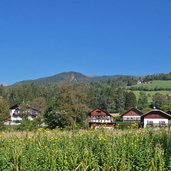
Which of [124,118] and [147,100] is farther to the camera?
[147,100]

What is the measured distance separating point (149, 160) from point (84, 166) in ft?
4.37

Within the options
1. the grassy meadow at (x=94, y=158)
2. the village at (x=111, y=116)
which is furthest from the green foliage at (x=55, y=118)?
the grassy meadow at (x=94, y=158)

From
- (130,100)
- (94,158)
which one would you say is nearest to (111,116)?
(130,100)

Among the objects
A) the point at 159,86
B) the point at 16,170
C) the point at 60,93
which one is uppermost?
the point at 159,86

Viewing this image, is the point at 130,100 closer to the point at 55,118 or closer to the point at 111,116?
the point at 111,116

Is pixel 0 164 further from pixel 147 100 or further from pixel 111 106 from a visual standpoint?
pixel 147 100

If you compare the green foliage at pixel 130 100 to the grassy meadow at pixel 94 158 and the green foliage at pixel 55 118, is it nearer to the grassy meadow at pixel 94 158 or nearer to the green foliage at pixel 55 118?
the green foliage at pixel 55 118

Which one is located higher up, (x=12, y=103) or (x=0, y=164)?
(x=12, y=103)

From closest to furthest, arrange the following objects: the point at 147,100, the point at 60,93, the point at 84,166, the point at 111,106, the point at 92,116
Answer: the point at 84,166 < the point at 60,93 < the point at 92,116 < the point at 111,106 < the point at 147,100

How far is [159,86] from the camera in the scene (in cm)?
19050

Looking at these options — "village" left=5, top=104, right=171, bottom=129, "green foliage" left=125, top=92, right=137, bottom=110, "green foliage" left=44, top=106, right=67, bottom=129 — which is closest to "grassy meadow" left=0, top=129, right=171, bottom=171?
"green foliage" left=44, top=106, right=67, bottom=129

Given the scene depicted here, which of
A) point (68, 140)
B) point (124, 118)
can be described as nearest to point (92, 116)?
point (124, 118)

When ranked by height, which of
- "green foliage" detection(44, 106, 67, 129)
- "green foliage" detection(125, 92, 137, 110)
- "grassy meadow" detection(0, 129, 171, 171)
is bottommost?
"grassy meadow" detection(0, 129, 171, 171)

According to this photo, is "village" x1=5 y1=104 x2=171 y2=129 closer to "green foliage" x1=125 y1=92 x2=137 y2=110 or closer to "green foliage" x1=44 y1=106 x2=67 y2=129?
"green foliage" x1=44 y1=106 x2=67 y2=129
